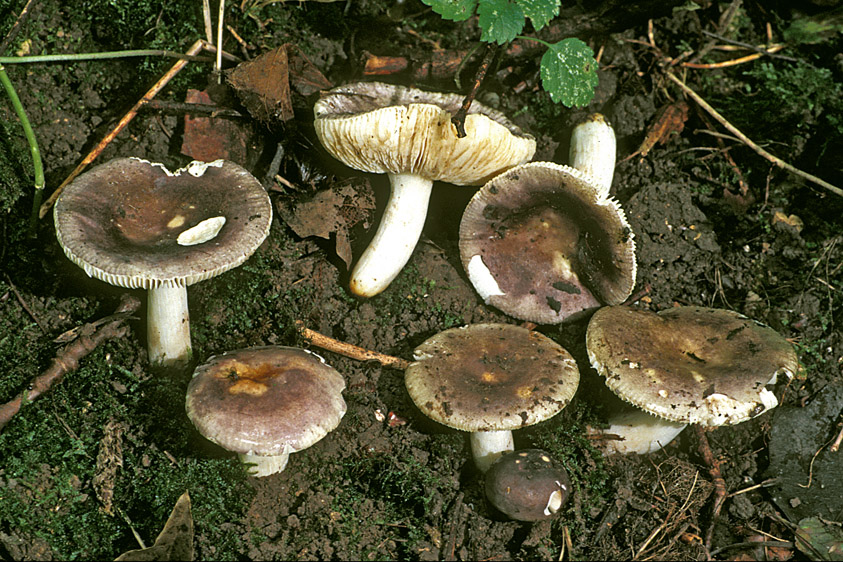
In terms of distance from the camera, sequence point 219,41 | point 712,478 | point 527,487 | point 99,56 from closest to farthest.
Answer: point 527,487 < point 712,478 < point 99,56 < point 219,41

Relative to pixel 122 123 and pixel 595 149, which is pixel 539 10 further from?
pixel 122 123

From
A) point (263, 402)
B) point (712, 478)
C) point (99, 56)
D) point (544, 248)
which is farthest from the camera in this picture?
point (544, 248)

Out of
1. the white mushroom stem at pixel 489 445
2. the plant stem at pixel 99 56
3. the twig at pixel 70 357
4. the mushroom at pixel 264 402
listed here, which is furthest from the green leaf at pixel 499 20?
the twig at pixel 70 357

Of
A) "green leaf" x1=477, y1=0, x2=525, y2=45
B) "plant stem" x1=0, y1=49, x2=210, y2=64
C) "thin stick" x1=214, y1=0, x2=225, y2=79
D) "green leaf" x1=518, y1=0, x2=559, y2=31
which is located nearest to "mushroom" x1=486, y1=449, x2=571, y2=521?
"green leaf" x1=477, y1=0, x2=525, y2=45

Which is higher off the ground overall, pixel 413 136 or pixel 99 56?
pixel 99 56

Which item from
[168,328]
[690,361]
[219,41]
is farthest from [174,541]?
[219,41]

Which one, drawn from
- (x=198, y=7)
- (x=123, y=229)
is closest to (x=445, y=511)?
(x=123, y=229)
